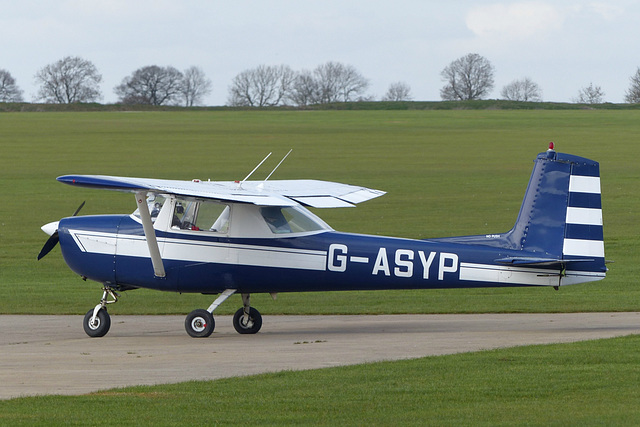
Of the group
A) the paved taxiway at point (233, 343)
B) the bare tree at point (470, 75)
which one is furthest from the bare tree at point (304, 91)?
the paved taxiway at point (233, 343)

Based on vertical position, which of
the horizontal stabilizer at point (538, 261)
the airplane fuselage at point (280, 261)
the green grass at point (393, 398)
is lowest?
the green grass at point (393, 398)

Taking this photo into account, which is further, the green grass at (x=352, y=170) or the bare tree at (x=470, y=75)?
the bare tree at (x=470, y=75)

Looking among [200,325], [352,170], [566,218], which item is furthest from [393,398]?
[352,170]

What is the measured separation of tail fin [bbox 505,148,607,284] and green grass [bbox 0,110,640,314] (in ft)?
10.9

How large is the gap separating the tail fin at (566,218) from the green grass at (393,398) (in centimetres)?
238

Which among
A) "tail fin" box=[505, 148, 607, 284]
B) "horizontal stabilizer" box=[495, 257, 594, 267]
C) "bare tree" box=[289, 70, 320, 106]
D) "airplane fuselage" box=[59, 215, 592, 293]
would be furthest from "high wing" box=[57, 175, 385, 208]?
"bare tree" box=[289, 70, 320, 106]

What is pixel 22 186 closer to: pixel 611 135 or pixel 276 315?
pixel 276 315

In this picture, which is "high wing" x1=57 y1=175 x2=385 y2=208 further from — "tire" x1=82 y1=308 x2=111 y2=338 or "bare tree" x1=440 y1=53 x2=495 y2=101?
"bare tree" x1=440 y1=53 x2=495 y2=101

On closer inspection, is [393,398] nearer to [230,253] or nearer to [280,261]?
[280,261]

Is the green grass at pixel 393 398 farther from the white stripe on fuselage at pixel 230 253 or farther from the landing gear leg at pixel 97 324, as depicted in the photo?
the landing gear leg at pixel 97 324

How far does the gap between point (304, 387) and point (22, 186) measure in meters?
34.8

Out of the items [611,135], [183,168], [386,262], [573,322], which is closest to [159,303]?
[386,262]

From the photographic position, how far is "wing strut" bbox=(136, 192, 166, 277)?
1320 cm

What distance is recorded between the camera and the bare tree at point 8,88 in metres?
147
